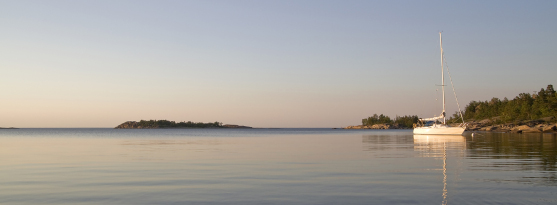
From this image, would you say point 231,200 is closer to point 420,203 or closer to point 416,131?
point 420,203

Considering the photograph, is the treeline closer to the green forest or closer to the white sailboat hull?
the green forest

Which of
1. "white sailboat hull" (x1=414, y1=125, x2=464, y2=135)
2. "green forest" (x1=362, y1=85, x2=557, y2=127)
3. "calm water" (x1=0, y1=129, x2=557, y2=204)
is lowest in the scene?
"calm water" (x1=0, y1=129, x2=557, y2=204)

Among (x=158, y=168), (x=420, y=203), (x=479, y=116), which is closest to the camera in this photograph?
(x=420, y=203)

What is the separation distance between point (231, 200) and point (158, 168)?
10130mm

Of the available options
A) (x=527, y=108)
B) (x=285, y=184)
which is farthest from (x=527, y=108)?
(x=285, y=184)

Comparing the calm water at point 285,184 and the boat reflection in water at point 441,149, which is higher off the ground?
the boat reflection in water at point 441,149

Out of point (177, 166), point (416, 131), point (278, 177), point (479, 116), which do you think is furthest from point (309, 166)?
point (479, 116)

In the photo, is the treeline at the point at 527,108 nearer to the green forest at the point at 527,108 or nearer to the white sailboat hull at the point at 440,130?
the green forest at the point at 527,108

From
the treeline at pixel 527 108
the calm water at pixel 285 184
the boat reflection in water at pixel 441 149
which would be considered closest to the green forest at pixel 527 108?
the treeline at pixel 527 108

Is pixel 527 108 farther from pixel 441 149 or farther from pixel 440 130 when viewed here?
pixel 441 149

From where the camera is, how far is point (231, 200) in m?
12.1

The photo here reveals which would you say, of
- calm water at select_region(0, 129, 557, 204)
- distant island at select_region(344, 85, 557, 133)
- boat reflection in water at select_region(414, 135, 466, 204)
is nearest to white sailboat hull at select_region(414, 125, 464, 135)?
boat reflection in water at select_region(414, 135, 466, 204)

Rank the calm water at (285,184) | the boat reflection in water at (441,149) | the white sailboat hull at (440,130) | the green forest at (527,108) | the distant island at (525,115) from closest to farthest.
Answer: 1. the calm water at (285,184)
2. the boat reflection in water at (441,149)
3. the white sailboat hull at (440,130)
4. the distant island at (525,115)
5. the green forest at (527,108)

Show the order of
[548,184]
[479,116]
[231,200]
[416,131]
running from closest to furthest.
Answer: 1. [231,200]
2. [548,184]
3. [416,131]
4. [479,116]
